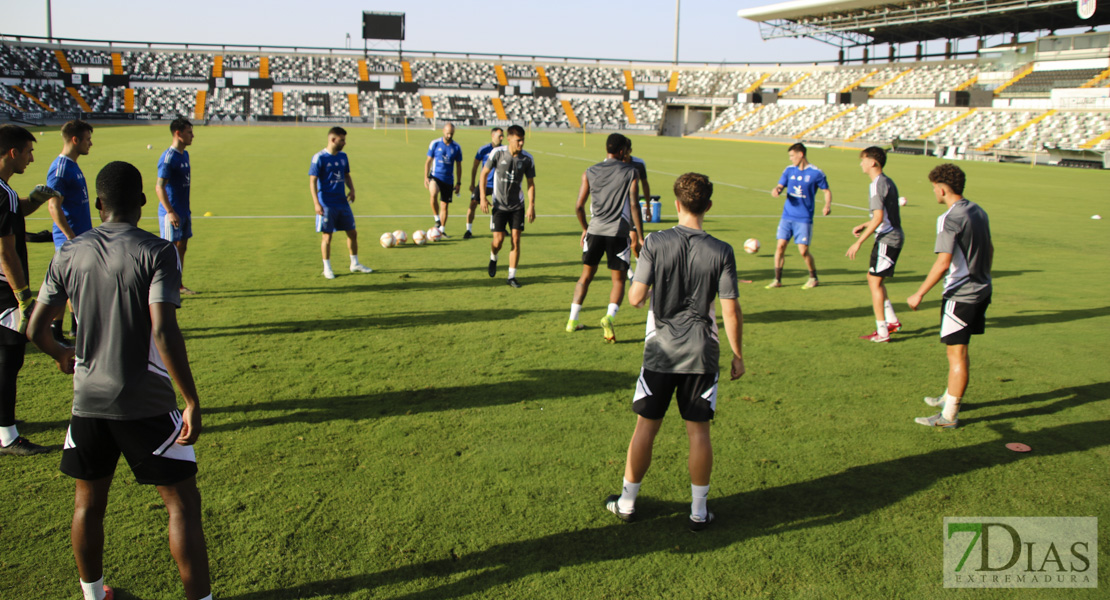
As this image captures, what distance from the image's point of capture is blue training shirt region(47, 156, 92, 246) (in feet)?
22.4

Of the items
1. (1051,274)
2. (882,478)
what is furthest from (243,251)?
(1051,274)

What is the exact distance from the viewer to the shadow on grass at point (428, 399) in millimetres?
5945

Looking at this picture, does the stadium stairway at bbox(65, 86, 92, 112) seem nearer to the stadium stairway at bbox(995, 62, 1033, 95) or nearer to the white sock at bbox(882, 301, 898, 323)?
the stadium stairway at bbox(995, 62, 1033, 95)

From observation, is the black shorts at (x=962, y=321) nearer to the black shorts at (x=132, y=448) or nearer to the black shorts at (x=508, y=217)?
the black shorts at (x=132, y=448)

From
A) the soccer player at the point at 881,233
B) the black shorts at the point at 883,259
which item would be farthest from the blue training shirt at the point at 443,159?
the black shorts at the point at 883,259

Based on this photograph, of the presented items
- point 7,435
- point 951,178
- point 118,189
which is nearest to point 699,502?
point 118,189

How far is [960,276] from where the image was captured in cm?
594

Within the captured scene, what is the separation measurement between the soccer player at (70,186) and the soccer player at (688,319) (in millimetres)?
5097

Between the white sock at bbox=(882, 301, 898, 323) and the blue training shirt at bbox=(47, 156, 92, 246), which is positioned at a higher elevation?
the blue training shirt at bbox=(47, 156, 92, 246)

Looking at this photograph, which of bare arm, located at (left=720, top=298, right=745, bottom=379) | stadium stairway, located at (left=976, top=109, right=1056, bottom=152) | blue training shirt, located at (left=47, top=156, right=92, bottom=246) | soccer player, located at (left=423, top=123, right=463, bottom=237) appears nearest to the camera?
bare arm, located at (left=720, top=298, right=745, bottom=379)

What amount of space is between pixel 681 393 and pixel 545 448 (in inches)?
60.9

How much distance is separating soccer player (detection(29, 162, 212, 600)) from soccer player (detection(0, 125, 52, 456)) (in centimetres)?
178

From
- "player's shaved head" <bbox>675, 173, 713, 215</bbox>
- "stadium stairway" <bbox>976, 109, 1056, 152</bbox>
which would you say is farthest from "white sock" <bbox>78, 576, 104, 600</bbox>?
"stadium stairway" <bbox>976, 109, 1056, 152</bbox>

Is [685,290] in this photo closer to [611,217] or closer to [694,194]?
[694,194]
